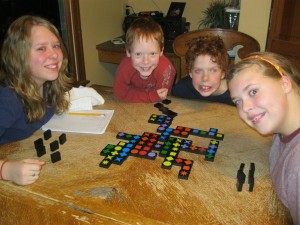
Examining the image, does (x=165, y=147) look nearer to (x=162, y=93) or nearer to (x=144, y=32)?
(x=162, y=93)

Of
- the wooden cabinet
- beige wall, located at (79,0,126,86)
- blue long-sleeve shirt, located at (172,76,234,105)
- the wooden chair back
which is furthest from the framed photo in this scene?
blue long-sleeve shirt, located at (172,76,234,105)

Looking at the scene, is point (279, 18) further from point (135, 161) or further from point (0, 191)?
point (0, 191)

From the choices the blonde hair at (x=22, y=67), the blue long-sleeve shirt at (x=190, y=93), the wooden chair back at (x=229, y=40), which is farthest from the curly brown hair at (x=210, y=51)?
the blonde hair at (x=22, y=67)

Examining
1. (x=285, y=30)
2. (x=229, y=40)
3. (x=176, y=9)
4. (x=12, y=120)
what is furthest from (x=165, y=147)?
(x=176, y=9)

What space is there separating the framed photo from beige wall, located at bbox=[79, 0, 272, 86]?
115mm

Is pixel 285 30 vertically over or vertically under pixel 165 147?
over

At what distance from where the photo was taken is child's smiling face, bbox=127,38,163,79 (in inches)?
61.9

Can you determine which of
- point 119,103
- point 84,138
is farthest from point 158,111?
point 84,138

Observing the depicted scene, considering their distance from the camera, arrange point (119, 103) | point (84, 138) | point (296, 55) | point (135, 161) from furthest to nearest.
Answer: point (296, 55)
point (119, 103)
point (84, 138)
point (135, 161)

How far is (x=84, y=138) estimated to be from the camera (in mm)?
1161

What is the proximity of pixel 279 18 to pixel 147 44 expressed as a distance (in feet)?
3.44

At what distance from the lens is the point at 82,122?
1.28 metres

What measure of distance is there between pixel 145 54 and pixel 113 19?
170 cm

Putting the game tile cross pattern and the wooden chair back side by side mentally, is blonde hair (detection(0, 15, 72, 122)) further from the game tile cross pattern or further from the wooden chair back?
the wooden chair back
